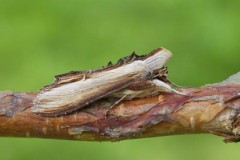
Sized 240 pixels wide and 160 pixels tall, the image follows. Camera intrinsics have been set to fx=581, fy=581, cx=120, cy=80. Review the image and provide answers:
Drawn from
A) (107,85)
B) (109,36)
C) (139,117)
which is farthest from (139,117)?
(109,36)

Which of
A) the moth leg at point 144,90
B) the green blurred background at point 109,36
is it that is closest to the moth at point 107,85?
the moth leg at point 144,90

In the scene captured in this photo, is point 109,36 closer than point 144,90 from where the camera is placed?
No

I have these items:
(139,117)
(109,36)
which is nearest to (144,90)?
(139,117)

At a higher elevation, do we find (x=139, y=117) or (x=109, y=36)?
(x=109, y=36)

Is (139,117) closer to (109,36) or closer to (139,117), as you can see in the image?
(139,117)

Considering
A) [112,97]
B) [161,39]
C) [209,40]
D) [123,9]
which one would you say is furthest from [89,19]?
[112,97]

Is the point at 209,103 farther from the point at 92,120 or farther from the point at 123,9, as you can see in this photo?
the point at 123,9

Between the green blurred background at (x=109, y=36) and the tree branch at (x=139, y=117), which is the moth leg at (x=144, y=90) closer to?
the tree branch at (x=139, y=117)
